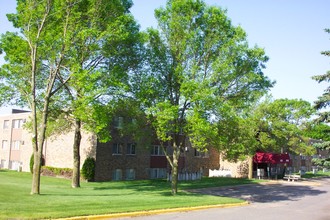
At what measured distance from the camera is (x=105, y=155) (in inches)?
1490

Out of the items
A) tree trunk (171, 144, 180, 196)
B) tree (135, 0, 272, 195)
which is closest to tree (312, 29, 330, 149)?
tree (135, 0, 272, 195)

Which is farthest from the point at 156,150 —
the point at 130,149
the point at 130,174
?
the point at 130,174

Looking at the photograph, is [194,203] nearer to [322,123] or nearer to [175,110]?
[175,110]

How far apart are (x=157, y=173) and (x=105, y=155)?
29.3ft

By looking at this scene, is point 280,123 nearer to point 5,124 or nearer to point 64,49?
point 64,49

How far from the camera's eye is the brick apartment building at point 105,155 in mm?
37750

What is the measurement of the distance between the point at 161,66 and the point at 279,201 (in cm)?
1276

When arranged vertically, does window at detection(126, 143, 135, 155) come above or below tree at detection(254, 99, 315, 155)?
below

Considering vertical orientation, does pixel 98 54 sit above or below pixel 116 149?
above

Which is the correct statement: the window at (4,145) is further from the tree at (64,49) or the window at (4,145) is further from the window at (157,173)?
the tree at (64,49)

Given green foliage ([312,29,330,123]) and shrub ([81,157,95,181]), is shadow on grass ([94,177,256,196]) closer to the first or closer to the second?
shrub ([81,157,95,181])

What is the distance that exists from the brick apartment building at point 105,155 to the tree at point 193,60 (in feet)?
19.4

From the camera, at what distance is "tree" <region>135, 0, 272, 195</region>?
24734 mm

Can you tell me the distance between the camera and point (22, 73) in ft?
79.2
